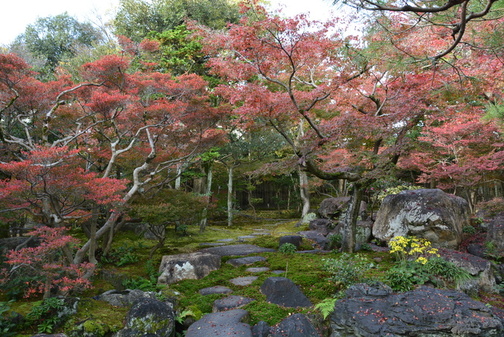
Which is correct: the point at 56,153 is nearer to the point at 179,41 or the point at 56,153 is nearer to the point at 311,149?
the point at 311,149

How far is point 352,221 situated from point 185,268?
13.6ft

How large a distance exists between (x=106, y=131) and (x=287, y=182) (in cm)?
1209

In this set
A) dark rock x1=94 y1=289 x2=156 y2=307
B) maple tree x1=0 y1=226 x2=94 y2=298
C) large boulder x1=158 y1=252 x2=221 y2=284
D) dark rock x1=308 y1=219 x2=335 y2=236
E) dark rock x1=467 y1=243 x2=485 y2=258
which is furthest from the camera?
dark rock x1=308 y1=219 x2=335 y2=236

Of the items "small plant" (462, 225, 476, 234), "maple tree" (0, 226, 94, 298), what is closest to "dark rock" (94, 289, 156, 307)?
"maple tree" (0, 226, 94, 298)

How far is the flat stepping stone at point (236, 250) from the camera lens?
Result: 784 centimetres

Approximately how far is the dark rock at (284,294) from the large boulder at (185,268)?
1.74 metres

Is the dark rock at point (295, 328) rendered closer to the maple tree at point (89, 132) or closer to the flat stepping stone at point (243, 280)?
the flat stepping stone at point (243, 280)

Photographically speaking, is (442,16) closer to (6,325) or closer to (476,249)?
(476,249)

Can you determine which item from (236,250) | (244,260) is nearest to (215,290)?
(244,260)

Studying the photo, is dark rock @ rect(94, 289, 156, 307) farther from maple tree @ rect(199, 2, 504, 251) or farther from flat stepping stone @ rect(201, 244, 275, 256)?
maple tree @ rect(199, 2, 504, 251)

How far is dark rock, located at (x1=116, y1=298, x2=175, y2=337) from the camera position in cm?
395

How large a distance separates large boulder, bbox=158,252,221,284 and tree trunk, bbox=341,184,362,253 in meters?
3.26

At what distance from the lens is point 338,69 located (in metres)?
6.23

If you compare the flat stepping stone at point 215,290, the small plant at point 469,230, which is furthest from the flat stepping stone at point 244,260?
the small plant at point 469,230
